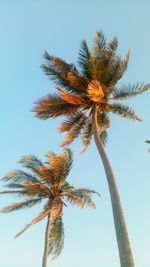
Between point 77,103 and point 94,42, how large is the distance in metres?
3.94

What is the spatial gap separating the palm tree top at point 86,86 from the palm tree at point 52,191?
4152 millimetres

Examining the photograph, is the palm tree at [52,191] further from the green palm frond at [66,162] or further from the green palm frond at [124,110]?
the green palm frond at [124,110]

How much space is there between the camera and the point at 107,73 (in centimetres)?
1684

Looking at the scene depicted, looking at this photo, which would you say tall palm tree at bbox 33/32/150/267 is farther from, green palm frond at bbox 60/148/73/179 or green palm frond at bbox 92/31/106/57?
green palm frond at bbox 60/148/73/179

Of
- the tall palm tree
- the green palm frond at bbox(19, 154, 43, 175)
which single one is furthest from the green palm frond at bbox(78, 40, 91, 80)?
the green palm frond at bbox(19, 154, 43, 175)

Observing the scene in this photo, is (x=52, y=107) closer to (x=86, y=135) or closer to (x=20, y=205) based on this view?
(x=86, y=135)

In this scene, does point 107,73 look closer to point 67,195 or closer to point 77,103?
point 77,103

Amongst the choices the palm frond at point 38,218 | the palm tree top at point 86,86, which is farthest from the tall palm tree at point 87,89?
the palm frond at point 38,218

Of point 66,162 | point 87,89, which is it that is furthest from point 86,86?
point 66,162

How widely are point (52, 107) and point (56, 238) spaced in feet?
29.9

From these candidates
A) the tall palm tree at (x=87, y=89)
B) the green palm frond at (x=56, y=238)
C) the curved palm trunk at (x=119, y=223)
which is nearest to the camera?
the curved palm trunk at (x=119, y=223)

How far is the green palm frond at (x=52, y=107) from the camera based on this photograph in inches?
659

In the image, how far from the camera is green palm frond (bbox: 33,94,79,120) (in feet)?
→ 55.0

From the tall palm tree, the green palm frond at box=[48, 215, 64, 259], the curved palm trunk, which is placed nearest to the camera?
the curved palm trunk
